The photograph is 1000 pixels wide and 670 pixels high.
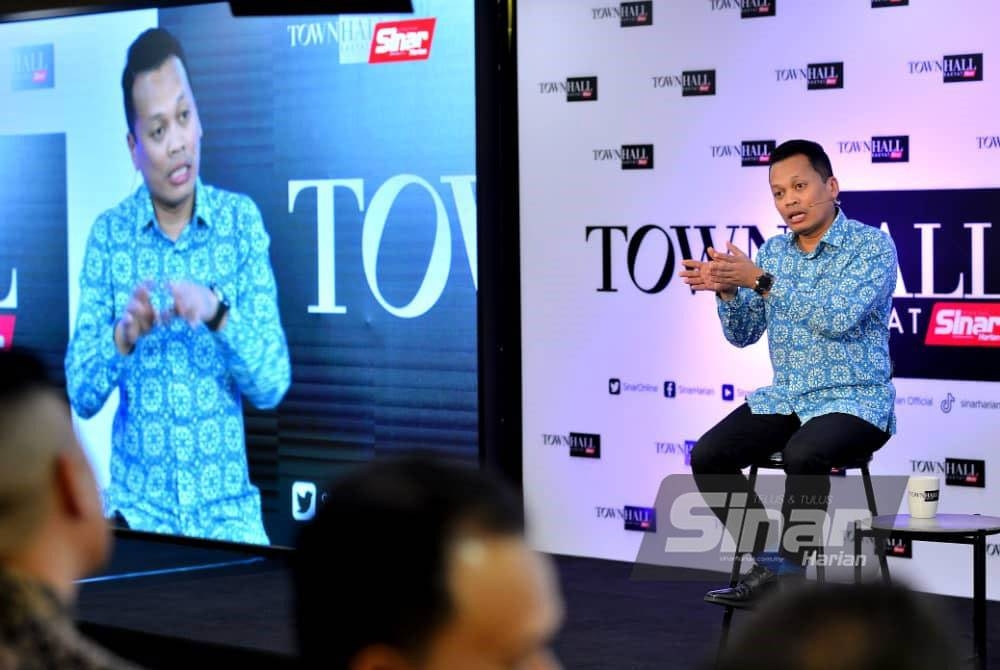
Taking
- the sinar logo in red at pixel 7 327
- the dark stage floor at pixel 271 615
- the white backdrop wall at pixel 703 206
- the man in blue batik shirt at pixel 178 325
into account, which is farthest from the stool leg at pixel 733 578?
the sinar logo in red at pixel 7 327

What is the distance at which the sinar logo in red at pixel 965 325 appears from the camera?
5258 mm

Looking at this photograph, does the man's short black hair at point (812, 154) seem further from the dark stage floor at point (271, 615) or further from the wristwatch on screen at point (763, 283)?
the dark stage floor at point (271, 615)

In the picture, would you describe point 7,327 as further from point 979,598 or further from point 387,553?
point 387,553

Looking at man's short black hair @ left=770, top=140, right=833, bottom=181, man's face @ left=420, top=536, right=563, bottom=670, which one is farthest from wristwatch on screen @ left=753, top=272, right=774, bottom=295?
man's face @ left=420, top=536, right=563, bottom=670

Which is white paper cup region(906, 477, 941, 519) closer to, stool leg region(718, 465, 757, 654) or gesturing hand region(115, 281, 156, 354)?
stool leg region(718, 465, 757, 654)

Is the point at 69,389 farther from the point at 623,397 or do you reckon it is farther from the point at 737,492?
the point at 737,492

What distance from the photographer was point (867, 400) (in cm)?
450

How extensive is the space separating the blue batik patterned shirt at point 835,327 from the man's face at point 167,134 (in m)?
2.65

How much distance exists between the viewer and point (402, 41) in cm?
571

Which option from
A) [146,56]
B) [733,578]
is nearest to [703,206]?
[733,578]

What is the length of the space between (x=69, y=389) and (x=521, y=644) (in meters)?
6.01

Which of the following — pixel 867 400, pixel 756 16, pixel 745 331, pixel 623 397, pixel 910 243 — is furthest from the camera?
pixel 623 397

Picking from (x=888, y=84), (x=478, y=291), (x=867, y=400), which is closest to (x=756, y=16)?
(x=888, y=84)

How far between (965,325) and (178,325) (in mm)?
3108
